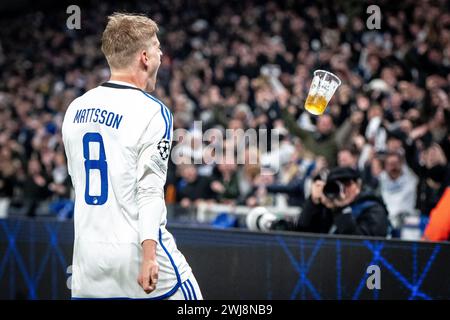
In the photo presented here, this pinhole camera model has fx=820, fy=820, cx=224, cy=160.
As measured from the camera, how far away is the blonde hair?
336cm

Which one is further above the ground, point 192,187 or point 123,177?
point 123,177

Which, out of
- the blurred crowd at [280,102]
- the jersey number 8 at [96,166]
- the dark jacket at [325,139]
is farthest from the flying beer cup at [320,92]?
the dark jacket at [325,139]

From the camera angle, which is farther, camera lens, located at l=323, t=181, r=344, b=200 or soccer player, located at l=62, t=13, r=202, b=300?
camera lens, located at l=323, t=181, r=344, b=200

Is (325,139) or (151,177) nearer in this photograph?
(151,177)

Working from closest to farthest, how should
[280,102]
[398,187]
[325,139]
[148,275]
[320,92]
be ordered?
[148,275], [320,92], [398,187], [325,139], [280,102]

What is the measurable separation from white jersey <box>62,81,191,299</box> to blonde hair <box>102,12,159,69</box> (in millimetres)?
135

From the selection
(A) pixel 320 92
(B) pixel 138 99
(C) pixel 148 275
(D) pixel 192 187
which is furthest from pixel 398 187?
(C) pixel 148 275

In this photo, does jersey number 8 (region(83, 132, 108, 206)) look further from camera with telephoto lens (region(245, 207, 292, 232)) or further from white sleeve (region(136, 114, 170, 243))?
camera with telephoto lens (region(245, 207, 292, 232))

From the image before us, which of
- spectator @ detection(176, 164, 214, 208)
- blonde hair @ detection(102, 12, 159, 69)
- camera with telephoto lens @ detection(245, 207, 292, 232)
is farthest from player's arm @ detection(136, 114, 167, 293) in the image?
spectator @ detection(176, 164, 214, 208)

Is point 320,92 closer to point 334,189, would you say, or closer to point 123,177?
point 334,189

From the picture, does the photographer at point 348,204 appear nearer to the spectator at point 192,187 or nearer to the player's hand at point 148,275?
the player's hand at point 148,275

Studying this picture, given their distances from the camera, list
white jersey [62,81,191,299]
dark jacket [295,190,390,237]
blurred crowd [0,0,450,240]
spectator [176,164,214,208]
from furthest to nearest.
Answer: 1. spectator [176,164,214,208]
2. blurred crowd [0,0,450,240]
3. dark jacket [295,190,390,237]
4. white jersey [62,81,191,299]

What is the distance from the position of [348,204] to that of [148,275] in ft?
8.42

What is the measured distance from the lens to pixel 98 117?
3.39m
